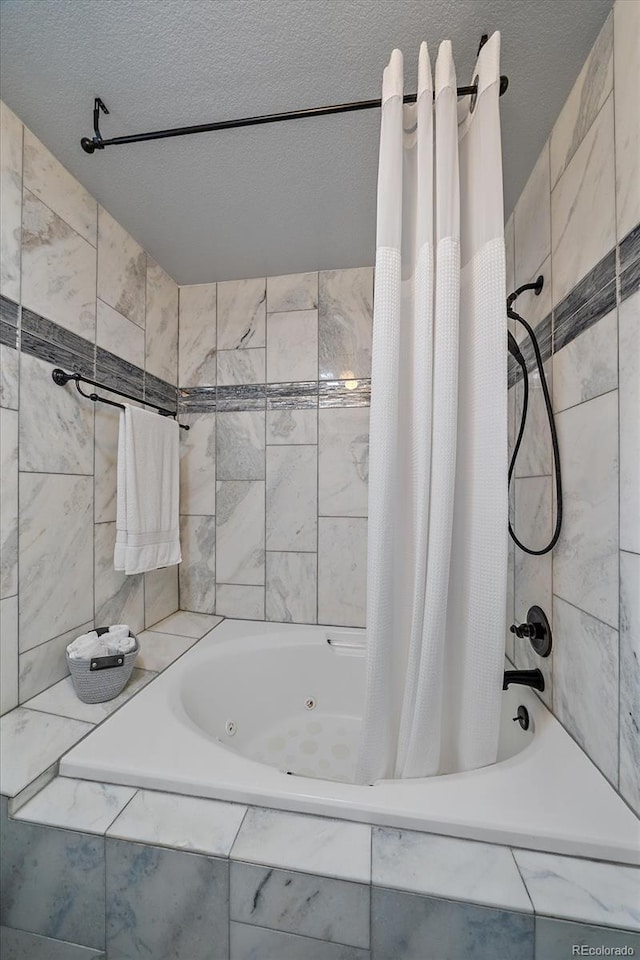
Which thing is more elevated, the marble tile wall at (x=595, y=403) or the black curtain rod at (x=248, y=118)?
the black curtain rod at (x=248, y=118)

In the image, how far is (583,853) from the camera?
0.73 metres

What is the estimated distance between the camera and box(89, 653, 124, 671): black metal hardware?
1184mm

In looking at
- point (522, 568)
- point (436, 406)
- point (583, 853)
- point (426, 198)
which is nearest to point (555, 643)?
point (522, 568)

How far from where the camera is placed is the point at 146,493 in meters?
1.63

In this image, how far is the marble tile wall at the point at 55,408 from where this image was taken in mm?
1146

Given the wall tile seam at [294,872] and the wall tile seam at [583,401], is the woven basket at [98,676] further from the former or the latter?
the wall tile seam at [583,401]

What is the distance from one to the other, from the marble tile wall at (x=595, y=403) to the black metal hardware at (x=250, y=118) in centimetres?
25

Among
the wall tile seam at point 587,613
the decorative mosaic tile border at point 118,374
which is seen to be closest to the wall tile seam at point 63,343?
the decorative mosaic tile border at point 118,374

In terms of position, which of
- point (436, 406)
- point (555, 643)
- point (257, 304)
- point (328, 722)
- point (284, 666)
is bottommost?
point (328, 722)

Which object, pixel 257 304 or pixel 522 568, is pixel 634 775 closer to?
pixel 522 568

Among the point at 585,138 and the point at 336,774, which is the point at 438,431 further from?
the point at 336,774

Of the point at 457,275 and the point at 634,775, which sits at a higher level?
the point at 457,275

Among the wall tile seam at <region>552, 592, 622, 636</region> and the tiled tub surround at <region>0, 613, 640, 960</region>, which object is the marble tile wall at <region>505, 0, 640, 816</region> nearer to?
the wall tile seam at <region>552, 592, 622, 636</region>

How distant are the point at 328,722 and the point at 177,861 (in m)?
1.04
